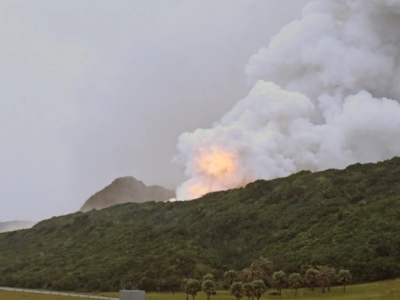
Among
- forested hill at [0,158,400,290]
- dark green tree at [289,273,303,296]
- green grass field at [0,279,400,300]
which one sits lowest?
green grass field at [0,279,400,300]

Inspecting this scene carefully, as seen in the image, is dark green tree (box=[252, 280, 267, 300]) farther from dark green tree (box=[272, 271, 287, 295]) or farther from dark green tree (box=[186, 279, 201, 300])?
dark green tree (box=[186, 279, 201, 300])

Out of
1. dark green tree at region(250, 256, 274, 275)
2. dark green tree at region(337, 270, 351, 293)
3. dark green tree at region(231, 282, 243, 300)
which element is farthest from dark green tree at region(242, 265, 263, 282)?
dark green tree at region(337, 270, 351, 293)

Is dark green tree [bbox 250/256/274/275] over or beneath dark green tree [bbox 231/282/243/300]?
over

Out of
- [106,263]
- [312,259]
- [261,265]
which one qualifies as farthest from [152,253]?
[312,259]

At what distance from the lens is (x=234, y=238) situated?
456 ft

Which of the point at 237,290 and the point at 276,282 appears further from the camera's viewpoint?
the point at 276,282

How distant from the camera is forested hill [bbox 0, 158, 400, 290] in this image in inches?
4510

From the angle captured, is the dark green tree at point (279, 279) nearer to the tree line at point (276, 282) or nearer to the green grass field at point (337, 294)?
the tree line at point (276, 282)

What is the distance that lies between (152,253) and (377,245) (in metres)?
53.7

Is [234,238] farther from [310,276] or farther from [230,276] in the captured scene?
[310,276]

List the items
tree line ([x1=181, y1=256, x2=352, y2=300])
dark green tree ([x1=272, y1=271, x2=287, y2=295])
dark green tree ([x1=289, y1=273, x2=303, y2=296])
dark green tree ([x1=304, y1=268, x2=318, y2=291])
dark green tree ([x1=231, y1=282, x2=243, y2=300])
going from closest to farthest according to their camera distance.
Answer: tree line ([x1=181, y1=256, x2=352, y2=300])
dark green tree ([x1=231, y1=282, x2=243, y2=300])
dark green tree ([x1=289, y1=273, x2=303, y2=296])
dark green tree ([x1=272, y1=271, x2=287, y2=295])
dark green tree ([x1=304, y1=268, x2=318, y2=291])

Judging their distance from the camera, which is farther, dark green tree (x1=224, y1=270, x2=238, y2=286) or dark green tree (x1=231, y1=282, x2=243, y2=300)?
dark green tree (x1=224, y1=270, x2=238, y2=286)

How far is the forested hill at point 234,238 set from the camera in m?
115

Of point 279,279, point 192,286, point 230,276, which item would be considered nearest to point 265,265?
point 230,276
